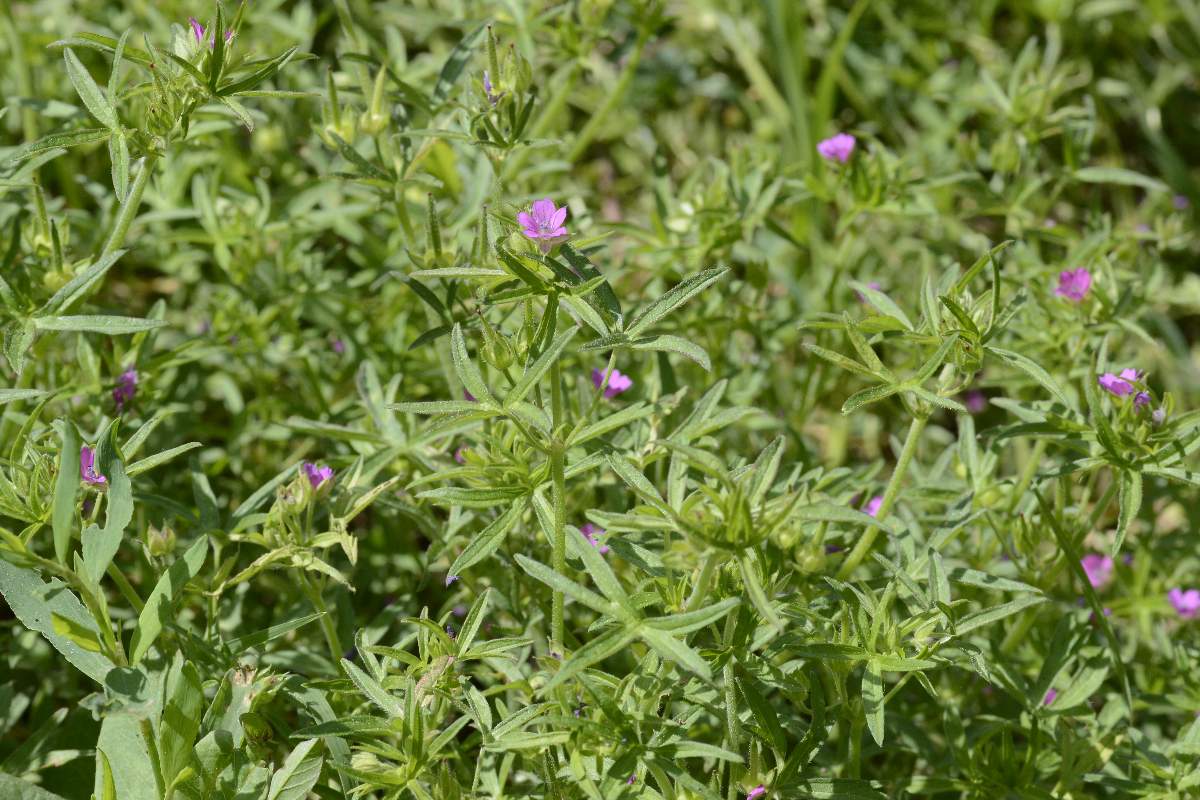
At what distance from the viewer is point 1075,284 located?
113 inches

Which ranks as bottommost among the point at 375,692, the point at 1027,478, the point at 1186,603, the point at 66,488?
the point at 1186,603

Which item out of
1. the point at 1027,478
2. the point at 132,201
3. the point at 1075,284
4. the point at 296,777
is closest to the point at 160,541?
the point at 296,777

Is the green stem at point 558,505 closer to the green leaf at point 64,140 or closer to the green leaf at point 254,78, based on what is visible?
the green leaf at point 254,78

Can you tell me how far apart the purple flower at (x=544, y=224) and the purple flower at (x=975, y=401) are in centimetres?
221

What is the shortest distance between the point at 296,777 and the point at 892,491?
1275 mm

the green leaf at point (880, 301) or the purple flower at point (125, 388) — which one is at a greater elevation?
the green leaf at point (880, 301)

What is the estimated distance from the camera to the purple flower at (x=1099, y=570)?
342 centimetres

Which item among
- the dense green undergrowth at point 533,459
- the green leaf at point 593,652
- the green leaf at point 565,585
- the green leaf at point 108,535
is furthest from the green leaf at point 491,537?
the green leaf at point 108,535

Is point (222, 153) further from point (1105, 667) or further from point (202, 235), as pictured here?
point (1105, 667)

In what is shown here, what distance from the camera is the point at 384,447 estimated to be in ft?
A: 8.80

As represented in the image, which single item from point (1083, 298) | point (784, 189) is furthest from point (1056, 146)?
point (1083, 298)

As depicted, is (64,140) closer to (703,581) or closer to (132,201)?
(132,201)

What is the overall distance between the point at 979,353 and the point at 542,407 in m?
0.83

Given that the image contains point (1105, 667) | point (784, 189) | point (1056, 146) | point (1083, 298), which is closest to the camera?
point (1105, 667)
